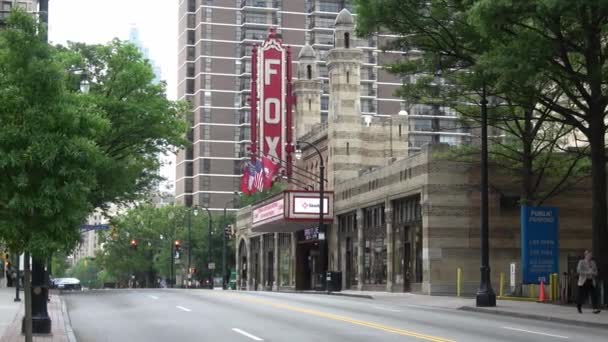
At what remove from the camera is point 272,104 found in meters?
66.6

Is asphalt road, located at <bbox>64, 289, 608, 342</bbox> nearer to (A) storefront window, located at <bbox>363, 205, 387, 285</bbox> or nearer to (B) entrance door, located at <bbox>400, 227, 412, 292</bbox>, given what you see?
(B) entrance door, located at <bbox>400, 227, 412, 292</bbox>

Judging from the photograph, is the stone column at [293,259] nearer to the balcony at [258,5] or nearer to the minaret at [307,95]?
the minaret at [307,95]

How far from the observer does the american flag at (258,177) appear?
6681 centimetres

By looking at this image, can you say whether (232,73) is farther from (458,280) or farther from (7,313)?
(7,313)

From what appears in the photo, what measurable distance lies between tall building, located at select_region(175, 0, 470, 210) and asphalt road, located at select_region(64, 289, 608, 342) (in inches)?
4330

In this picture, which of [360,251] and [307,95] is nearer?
[360,251]

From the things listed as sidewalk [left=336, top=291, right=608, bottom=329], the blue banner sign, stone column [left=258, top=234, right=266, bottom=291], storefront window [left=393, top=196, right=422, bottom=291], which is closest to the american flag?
stone column [left=258, top=234, right=266, bottom=291]

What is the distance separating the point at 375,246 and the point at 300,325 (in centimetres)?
3056

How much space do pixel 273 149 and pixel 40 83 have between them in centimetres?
5232

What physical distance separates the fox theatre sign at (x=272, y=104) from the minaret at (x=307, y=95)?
140 cm

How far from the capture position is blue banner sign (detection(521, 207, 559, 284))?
31500mm

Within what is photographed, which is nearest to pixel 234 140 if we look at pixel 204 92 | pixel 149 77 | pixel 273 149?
pixel 204 92

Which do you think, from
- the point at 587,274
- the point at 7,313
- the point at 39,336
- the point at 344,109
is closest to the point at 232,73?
the point at 344,109

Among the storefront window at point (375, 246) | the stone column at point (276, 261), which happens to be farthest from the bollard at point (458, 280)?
the stone column at point (276, 261)
